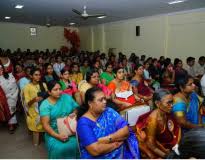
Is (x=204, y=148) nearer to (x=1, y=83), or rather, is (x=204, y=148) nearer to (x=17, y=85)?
(x=1, y=83)

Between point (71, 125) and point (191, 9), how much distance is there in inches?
243

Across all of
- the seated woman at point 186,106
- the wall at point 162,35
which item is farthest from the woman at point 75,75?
the wall at point 162,35

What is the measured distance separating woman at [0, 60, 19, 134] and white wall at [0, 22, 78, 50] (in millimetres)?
8621

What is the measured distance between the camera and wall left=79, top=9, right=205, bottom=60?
23.2 feet

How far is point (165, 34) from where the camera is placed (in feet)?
26.5

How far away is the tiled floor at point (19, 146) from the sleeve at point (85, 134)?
1.61 metres

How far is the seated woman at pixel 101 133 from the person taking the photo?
1776 millimetres

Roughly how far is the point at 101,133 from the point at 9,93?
8.89 feet

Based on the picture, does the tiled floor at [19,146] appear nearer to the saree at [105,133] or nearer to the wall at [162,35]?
the saree at [105,133]

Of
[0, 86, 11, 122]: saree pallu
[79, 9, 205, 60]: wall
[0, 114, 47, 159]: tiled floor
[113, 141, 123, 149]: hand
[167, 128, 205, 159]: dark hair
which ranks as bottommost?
[0, 114, 47, 159]: tiled floor

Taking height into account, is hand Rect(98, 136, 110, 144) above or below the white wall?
below

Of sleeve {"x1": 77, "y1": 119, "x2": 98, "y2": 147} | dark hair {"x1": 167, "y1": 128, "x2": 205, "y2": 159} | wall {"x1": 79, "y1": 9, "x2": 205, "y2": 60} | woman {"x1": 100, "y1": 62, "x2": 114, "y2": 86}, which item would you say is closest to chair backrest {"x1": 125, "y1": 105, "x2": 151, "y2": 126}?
sleeve {"x1": 77, "y1": 119, "x2": 98, "y2": 147}

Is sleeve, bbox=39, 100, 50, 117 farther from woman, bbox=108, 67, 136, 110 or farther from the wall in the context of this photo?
the wall

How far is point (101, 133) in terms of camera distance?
1.85 m
